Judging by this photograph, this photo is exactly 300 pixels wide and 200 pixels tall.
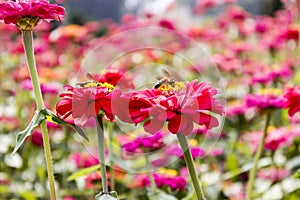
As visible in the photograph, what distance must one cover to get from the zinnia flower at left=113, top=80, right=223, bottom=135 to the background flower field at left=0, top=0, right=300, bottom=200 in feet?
0.37

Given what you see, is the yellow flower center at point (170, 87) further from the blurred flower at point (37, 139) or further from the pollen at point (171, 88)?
the blurred flower at point (37, 139)

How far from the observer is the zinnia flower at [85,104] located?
66 centimetres

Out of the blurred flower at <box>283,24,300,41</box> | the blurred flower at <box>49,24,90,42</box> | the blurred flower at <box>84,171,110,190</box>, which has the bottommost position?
the blurred flower at <box>84,171,110,190</box>

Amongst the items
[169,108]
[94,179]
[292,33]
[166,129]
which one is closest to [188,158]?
[169,108]

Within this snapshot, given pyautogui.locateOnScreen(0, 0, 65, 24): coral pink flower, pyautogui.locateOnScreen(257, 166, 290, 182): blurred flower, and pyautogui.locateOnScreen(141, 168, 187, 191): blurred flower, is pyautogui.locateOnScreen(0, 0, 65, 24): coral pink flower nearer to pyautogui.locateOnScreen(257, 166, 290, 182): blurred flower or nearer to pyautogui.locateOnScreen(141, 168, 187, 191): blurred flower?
pyautogui.locateOnScreen(141, 168, 187, 191): blurred flower

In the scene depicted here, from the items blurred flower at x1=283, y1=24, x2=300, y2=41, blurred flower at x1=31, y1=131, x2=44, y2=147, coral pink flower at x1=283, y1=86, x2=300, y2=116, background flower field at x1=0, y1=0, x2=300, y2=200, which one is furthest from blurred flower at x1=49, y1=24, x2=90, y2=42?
coral pink flower at x1=283, y1=86, x2=300, y2=116

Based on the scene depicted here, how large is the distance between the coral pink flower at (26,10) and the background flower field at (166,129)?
10 cm

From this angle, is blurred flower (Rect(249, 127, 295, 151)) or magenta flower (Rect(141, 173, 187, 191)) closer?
magenta flower (Rect(141, 173, 187, 191))

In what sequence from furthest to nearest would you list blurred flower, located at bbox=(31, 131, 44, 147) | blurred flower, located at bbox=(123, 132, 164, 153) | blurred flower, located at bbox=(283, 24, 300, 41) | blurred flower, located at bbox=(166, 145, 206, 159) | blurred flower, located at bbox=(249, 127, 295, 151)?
blurred flower, located at bbox=(283, 24, 300, 41) → blurred flower, located at bbox=(31, 131, 44, 147) → blurred flower, located at bbox=(249, 127, 295, 151) → blurred flower, located at bbox=(166, 145, 206, 159) → blurred flower, located at bbox=(123, 132, 164, 153)

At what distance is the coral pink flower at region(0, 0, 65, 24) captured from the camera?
2.22ft

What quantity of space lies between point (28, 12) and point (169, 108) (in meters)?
0.20

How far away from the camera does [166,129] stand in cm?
142

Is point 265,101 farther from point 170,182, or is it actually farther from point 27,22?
point 27,22

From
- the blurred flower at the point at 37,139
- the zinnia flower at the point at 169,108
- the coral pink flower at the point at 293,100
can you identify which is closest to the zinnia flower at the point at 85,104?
the zinnia flower at the point at 169,108
